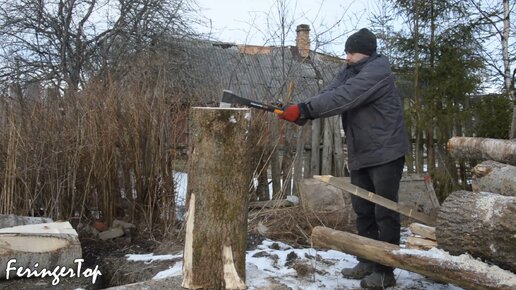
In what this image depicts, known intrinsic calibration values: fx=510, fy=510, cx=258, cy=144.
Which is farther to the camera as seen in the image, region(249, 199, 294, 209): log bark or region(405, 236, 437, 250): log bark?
region(249, 199, 294, 209): log bark

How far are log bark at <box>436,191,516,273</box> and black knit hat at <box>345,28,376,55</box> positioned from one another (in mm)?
1122

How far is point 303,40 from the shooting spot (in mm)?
8641

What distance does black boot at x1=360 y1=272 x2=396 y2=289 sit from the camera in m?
3.28

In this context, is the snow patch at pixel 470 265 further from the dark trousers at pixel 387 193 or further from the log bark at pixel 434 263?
the dark trousers at pixel 387 193

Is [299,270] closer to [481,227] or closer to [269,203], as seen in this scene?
[481,227]

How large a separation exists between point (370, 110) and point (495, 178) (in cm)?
114

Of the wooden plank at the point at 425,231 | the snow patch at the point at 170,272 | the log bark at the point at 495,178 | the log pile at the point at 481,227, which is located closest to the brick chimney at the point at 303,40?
the log bark at the point at 495,178

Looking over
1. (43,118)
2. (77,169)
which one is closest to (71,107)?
(43,118)

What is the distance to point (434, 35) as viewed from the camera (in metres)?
7.89

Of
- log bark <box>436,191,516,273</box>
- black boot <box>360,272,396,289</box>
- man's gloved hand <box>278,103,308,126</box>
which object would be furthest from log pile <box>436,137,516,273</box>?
man's gloved hand <box>278,103,308,126</box>

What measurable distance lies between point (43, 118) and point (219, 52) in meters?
8.47

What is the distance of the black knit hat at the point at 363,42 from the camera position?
11.1 ft

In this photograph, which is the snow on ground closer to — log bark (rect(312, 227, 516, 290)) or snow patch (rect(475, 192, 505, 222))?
log bark (rect(312, 227, 516, 290))

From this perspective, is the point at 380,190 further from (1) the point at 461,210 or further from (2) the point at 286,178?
(2) the point at 286,178
